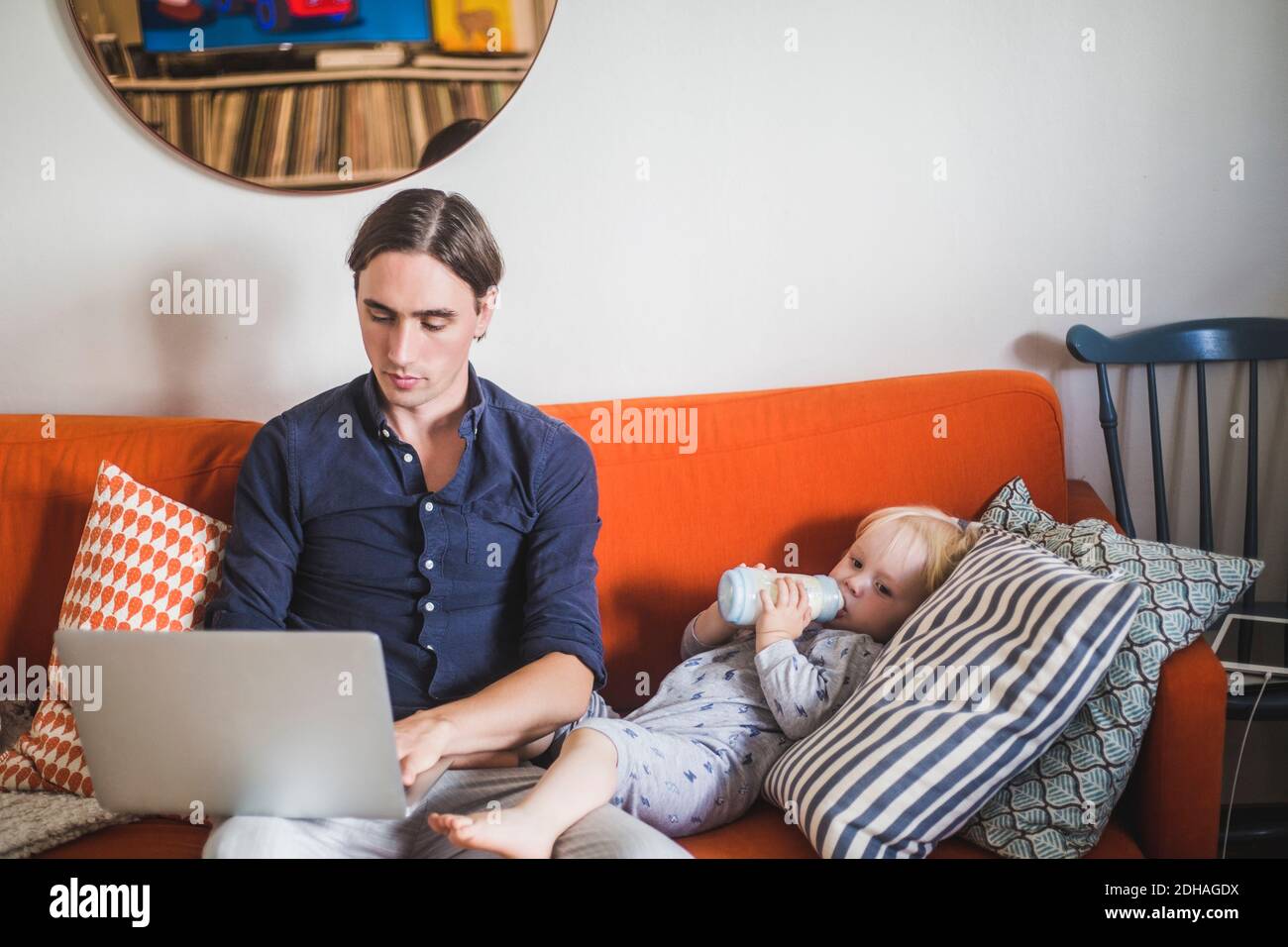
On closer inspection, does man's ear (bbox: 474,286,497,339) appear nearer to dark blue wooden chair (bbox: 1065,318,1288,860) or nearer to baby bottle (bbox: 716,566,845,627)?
baby bottle (bbox: 716,566,845,627)

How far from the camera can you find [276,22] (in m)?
1.93

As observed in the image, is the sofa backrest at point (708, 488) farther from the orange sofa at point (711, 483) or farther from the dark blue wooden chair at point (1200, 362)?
the dark blue wooden chair at point (1200, 362)

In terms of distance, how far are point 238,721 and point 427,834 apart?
342 mm

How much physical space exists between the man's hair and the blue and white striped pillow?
2.63 feet

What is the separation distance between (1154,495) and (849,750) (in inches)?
38.7

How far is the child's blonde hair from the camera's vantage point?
1.58 m

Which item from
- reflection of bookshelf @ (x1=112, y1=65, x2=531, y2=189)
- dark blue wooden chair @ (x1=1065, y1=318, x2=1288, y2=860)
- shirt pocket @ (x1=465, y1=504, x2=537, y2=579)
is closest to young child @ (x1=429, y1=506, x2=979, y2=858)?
shirt pocket @ (x1=465, y1=504, x2=537, y2=579)

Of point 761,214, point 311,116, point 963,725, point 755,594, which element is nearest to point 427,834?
point 755,594

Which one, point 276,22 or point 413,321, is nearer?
point 413,321

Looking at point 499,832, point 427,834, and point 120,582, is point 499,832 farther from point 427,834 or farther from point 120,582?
point 120,582
